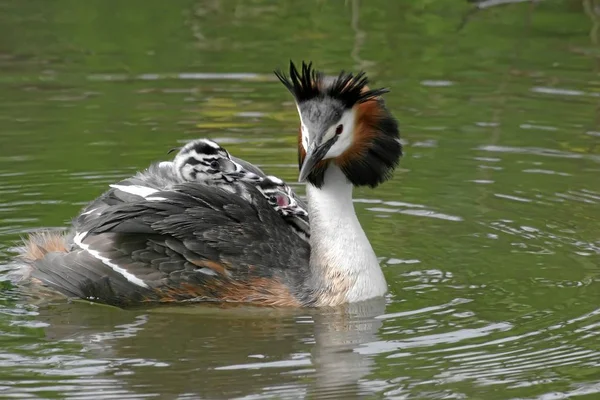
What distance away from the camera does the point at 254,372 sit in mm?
8141

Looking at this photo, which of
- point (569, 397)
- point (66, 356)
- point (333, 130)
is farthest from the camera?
point (333, 130)

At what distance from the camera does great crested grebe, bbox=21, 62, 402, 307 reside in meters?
9.31

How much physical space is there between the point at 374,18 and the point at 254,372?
393 inches

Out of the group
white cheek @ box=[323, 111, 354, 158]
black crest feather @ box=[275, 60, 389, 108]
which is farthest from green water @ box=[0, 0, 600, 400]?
black crest feather @ box=[275, 60, 389, 108]

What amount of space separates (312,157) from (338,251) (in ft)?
2.36

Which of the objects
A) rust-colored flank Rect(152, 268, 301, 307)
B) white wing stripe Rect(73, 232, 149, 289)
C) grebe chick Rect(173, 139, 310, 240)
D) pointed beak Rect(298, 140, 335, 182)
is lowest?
rust-colored flank Rect(152, 268, 301, 307)

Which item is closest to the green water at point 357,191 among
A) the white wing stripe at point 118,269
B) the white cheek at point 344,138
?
the white wing stripe at point 118,269

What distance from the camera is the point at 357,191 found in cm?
1191

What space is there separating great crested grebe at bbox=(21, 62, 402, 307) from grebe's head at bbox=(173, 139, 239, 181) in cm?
26

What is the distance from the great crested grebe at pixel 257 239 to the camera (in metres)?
9.31

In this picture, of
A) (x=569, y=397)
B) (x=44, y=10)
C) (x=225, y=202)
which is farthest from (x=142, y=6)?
(x=569, y=397)

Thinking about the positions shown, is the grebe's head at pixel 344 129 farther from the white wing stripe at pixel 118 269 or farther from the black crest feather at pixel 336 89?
the white wing stripe at pixel 118 269

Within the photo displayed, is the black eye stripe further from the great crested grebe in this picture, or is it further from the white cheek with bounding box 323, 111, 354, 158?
the white cheek with bounding box 323, 111, 354, 158

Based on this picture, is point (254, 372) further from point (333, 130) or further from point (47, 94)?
point (47, 94)
